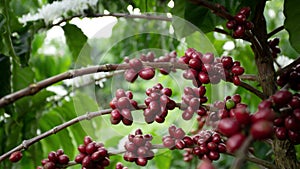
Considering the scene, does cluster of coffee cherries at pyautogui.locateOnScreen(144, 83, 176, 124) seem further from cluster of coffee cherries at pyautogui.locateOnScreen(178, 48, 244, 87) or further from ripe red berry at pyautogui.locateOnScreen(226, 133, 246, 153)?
ripe red berry at pyautogui.locateOnScreen(226, 133, 246, 153)

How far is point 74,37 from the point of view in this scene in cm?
108

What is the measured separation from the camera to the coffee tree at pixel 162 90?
0.60 m

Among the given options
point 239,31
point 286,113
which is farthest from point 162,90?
point 286,113

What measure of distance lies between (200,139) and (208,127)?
0.32 ft

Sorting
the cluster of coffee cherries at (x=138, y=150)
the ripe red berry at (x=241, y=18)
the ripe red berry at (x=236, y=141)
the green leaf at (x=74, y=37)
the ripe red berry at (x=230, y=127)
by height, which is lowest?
the cluster of coffee cherries at (x=138, y=150)

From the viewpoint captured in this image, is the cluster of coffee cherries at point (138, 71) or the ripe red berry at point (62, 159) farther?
the ripe red berry at point (62, 159)

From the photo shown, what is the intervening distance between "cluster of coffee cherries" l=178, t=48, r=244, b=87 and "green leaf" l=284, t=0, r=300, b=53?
0.47 ft

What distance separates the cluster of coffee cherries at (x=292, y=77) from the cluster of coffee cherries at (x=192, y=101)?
0.44 ft

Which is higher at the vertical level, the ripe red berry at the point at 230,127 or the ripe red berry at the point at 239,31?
the ripe red berry at the point at 239,31

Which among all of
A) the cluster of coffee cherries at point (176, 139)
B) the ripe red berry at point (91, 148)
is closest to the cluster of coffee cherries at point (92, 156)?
the ripe red berry at point (91, 148)

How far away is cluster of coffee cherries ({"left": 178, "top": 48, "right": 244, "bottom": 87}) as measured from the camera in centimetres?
65

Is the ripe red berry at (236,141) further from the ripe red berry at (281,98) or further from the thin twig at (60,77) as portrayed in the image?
the thin twig at (60,77)

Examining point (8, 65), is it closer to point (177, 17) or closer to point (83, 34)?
point (83, 34)

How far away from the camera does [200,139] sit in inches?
27.7
